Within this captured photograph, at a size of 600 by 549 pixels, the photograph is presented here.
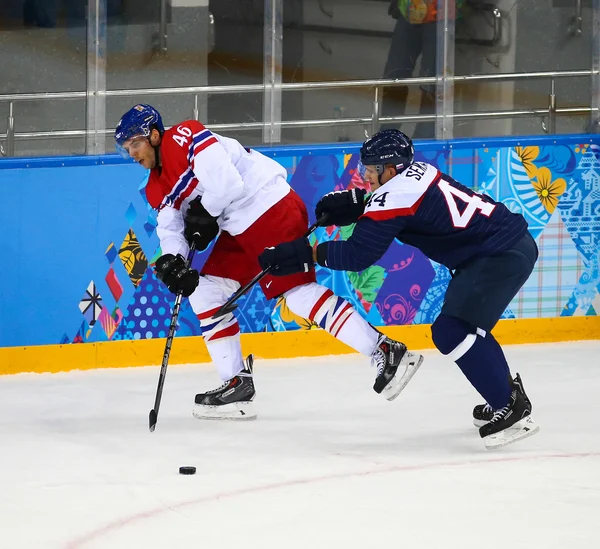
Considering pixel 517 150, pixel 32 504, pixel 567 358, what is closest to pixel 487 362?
pixel 32 504

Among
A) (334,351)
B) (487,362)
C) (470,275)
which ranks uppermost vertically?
(470,275)

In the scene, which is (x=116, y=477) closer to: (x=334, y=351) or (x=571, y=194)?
(x=334, y=351)

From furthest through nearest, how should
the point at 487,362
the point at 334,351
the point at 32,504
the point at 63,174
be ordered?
the point at 334,351 < the point at 63,174 < the point at 487,362 < the point at 32,504

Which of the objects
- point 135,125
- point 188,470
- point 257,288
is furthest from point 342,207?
point 257,288

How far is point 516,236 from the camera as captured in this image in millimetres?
3818

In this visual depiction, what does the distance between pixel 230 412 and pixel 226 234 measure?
61 cm

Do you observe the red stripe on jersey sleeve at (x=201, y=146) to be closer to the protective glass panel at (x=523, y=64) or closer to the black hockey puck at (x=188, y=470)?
the black hockey puck at (x=188, y=470)

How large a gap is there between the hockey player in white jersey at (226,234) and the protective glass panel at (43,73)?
4.32 feet

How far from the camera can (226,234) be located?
14.3 feet

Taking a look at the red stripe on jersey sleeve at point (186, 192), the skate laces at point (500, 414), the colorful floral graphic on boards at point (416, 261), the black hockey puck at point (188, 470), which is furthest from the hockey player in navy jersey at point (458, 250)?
the colorful floral graphic on boards at point (416, 261)

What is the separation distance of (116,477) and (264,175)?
1.27 meters

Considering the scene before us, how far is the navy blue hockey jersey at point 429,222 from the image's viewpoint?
146 inches

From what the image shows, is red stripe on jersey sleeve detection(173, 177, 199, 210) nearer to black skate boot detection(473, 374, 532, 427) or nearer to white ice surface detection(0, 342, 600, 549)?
white ice surface detection(0, 342, 600, 549)

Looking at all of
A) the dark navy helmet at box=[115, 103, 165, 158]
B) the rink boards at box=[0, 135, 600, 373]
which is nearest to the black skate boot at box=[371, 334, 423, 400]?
the dark navy helmet at box=[115, 103, 165, 158]
